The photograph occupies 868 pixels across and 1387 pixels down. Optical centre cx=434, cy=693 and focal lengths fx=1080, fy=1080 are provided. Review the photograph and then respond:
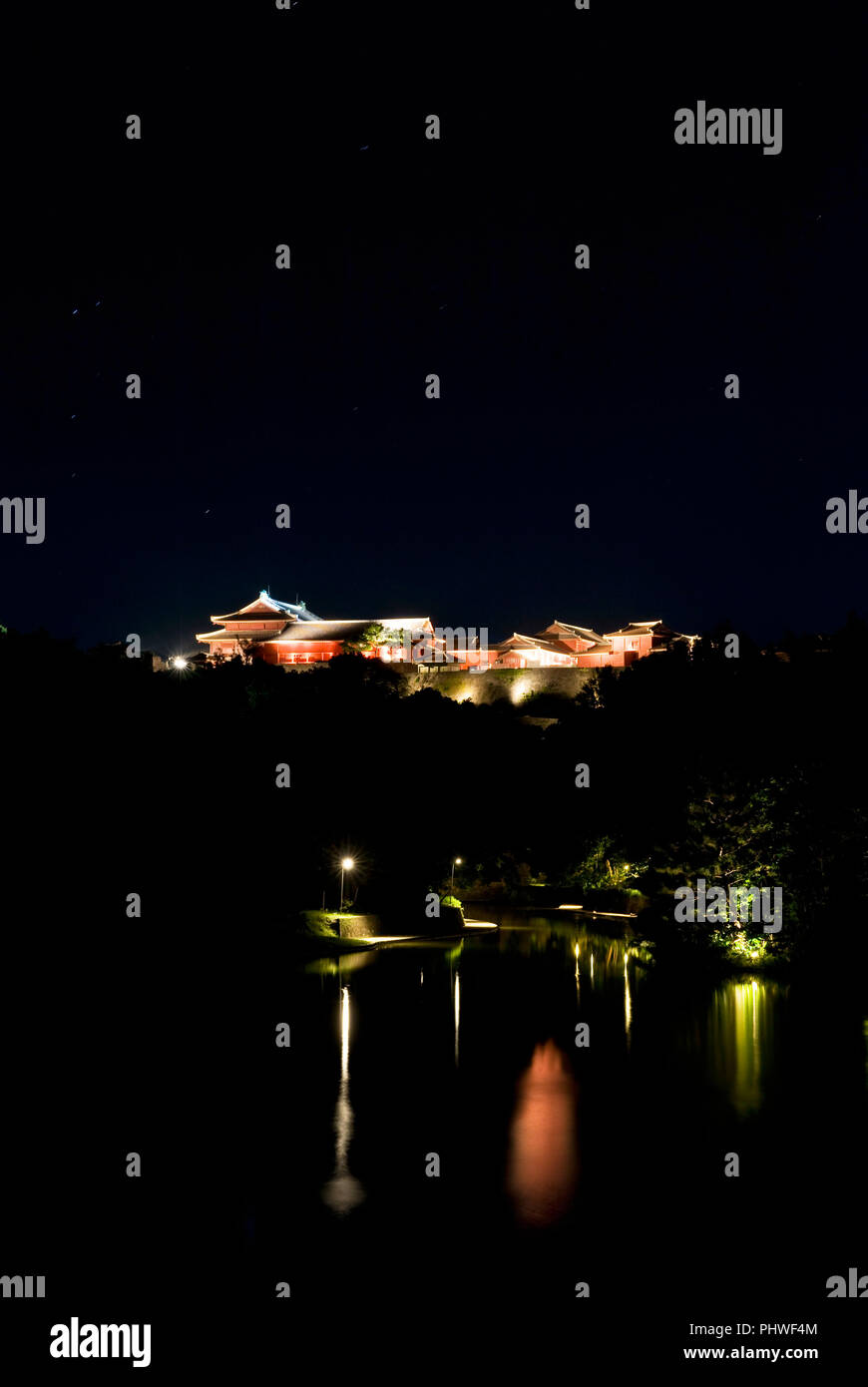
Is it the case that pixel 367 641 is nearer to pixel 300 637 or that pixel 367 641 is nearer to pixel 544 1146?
pixel 300 637

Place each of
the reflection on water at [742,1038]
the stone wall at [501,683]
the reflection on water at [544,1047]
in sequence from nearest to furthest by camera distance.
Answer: the reflection on water at [544,1047]
the reflection on water at [742,1038]
the stone wall at [501,683]

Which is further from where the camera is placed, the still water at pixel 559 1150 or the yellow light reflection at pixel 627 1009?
the yellow light reflection at pixel 627 1009

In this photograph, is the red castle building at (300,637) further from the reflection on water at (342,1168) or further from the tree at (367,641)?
the reflection on water at (342,1168)

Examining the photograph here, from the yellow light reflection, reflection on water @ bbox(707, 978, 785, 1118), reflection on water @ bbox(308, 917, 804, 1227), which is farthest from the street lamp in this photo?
reflection on water @ bbox(707, 978, 785, 1118)

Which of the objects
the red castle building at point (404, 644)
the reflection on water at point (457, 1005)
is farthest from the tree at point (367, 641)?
the reflection on water at point (457, 1005)

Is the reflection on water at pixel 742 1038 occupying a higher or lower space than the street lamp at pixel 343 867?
lower

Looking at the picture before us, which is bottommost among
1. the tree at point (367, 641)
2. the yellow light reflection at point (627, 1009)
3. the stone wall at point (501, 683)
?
the yellow light reflection at point (627, 1009)
